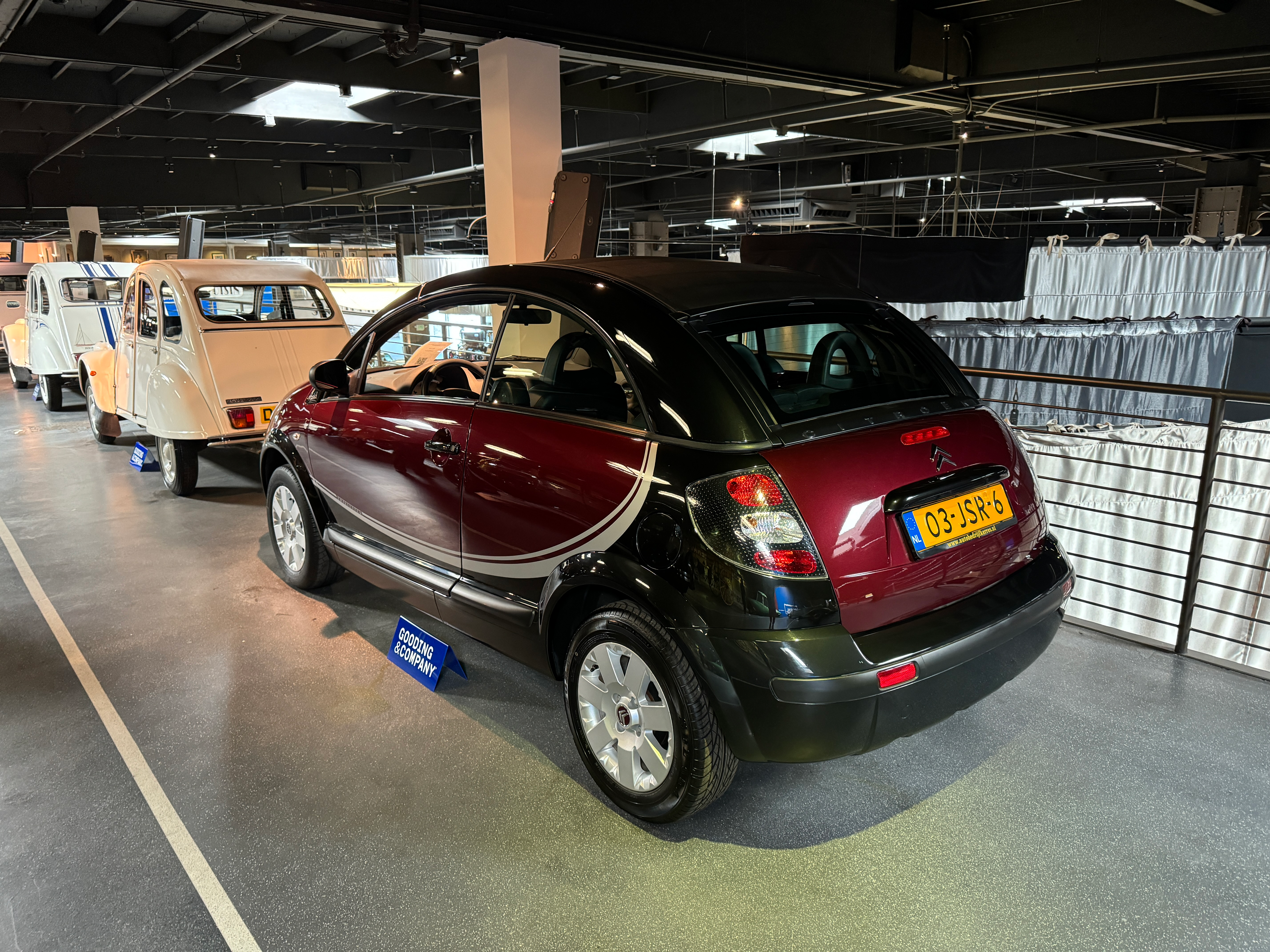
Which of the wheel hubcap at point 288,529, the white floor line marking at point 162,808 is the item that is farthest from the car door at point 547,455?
the wheel hubcap at point 288,529

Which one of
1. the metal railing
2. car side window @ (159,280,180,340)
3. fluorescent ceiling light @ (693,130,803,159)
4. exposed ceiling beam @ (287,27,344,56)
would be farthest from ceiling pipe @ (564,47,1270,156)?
car side window @ (159,280,180,340)

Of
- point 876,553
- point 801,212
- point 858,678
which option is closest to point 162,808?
point 858,678

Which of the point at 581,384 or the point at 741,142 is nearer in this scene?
the point at 581,384

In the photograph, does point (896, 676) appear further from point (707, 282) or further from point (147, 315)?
point (147, 315)

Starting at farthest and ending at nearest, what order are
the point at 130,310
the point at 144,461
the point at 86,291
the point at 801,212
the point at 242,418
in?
the point at 801,212 < the point at 86,291 < the point at 144,461 < the point at 130,310 < the point at 242,418

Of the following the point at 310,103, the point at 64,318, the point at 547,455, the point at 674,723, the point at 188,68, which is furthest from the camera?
the point at 64,318

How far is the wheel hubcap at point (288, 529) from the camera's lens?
4551 millimetres

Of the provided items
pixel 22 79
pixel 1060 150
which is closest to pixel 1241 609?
pixel 1060 150

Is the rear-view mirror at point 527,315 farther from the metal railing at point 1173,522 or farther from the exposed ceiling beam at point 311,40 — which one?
the exposed ceiling beam at point 311,40

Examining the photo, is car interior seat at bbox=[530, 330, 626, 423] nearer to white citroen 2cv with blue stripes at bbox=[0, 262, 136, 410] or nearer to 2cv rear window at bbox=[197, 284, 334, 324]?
2cv rear window at bbox=[197, 284, 334, 324]

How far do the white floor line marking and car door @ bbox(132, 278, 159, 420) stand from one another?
9.50 ft

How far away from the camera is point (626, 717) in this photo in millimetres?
2635

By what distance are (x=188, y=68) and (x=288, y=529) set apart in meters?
5.97

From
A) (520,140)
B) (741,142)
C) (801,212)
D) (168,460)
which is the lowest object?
(168,460)
